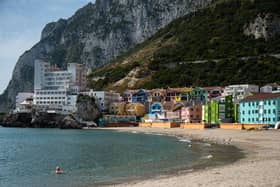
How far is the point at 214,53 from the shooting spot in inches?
5423

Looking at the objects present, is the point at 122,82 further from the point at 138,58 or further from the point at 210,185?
the point at 210,185

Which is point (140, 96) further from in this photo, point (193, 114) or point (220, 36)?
point (220, 36)

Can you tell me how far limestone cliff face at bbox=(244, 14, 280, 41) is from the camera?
136m

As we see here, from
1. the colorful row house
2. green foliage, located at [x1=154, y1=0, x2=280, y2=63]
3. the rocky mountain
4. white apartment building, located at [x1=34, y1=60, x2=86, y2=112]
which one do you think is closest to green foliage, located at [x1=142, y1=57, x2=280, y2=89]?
the rocky mountain

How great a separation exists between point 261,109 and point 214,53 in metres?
68.0

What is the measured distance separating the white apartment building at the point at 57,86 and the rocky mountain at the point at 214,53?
20156mm

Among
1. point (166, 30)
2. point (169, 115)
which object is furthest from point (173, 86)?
point (166, 30)

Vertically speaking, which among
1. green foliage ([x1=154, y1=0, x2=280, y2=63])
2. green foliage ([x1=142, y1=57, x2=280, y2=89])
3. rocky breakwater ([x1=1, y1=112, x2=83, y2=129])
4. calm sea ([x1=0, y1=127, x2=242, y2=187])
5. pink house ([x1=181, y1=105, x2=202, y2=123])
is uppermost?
green foliage ([x1=154, y1=0, x2=280, y2=63])

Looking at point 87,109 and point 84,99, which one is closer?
point 87,109

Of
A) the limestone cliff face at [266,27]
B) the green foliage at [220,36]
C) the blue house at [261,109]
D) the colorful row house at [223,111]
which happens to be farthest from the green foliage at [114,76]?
the blue house at [261,109]

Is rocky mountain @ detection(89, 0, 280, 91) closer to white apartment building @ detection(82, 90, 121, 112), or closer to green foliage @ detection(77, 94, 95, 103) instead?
white apartment building @ detection(82, 90, 121, 112)

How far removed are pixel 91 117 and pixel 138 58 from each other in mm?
61739

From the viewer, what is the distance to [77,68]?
414ft

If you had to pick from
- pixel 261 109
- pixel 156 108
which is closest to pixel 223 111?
pixel 261 109
